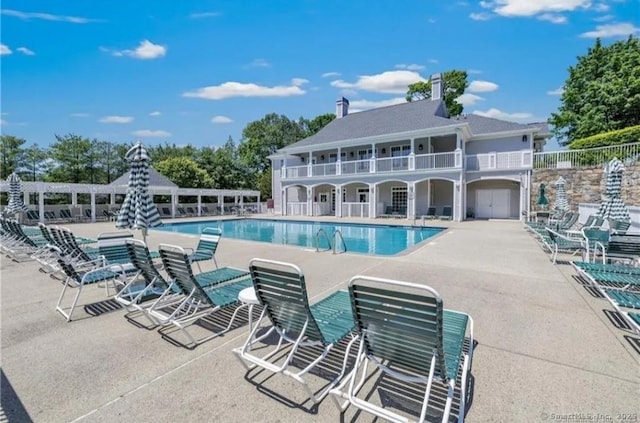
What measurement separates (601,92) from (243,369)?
33.5 meters

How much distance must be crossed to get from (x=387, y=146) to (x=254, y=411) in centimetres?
2282

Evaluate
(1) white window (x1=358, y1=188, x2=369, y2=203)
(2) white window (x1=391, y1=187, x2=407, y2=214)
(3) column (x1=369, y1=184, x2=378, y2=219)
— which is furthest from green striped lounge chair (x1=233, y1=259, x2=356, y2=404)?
(1) white window (x1=358, y1=188, x2=369, y2=203)

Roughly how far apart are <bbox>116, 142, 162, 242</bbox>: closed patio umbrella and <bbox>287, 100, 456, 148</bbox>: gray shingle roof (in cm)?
1778

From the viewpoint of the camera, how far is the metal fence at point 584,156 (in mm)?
15148

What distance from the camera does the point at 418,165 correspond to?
2036 centimetres

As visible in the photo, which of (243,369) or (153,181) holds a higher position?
(153,181)

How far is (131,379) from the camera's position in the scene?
105 inches

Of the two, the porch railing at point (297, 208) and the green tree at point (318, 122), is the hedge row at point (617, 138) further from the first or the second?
the green tree at point (318, 122)

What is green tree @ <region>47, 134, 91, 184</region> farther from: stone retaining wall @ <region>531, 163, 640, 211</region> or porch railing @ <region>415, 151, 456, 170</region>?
stone retaining wall @ <region>531, 163, 640, 211</region>

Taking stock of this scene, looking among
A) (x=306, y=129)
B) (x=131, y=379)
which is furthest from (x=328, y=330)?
(x=306, y=129)

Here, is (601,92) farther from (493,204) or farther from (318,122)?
(318,122)

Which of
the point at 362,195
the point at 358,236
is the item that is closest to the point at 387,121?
the point at 362,195

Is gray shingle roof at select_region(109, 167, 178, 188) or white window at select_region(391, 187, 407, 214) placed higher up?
gray shingle roof at select_region(109, 167, 178, 188)

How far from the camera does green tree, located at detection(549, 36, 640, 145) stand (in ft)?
76.6
